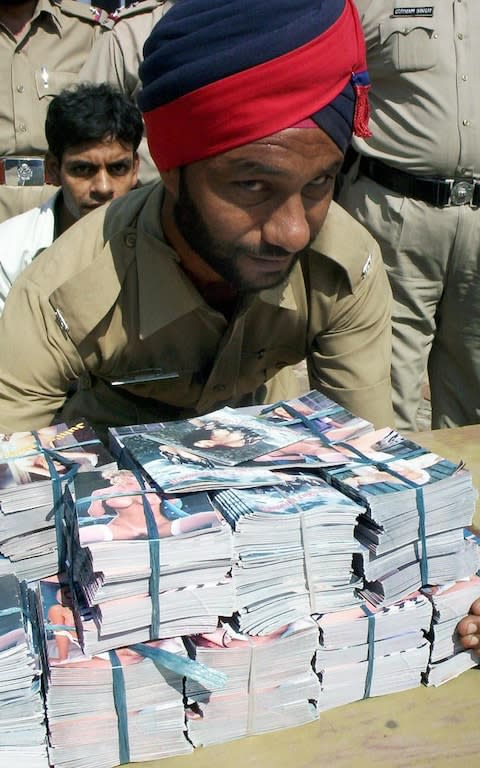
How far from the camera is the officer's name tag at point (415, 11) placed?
2578 mm

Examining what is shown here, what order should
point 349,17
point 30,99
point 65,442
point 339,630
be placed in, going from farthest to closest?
1. point 30,99
2. point 349,17
3. point 65,442
4. point 339,630

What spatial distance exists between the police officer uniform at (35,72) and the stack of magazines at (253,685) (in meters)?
2.54

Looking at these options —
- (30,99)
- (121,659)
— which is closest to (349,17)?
(121,659)

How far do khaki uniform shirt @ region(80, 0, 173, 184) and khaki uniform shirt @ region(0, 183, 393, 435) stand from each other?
3.73 feet

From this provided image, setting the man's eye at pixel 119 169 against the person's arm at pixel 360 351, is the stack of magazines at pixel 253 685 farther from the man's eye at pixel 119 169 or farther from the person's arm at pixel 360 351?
the man's eye at pixel 119 169

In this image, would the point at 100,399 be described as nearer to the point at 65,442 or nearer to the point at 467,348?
the point at 65,442

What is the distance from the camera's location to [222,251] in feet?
5.07

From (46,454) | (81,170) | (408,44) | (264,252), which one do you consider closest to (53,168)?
(81,170)

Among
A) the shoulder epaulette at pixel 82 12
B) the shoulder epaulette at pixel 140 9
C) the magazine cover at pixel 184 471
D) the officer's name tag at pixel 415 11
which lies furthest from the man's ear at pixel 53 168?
the magazine cover at pixel 184 471

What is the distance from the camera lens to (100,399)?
211 cm

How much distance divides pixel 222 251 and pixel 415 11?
153 centimetres

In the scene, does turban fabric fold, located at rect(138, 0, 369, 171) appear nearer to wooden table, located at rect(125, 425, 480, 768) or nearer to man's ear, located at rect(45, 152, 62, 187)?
wooden table, located at rect(125, 425, 480, 768)

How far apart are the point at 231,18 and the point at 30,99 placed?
2022 mm

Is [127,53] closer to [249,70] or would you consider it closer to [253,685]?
[249,70]
